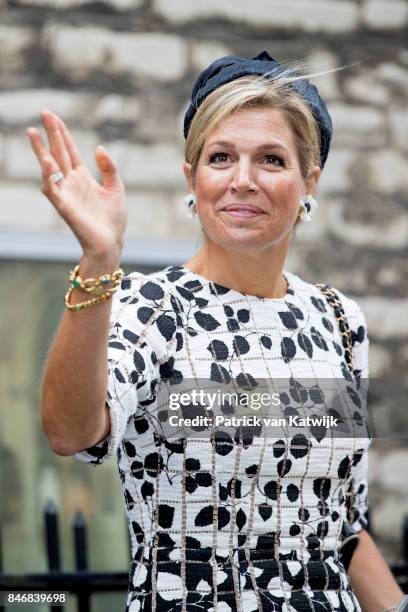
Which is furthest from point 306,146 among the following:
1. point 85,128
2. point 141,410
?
point 85,128

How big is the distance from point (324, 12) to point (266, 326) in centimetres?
354

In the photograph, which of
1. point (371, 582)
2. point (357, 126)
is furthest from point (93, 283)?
point (357, 126)

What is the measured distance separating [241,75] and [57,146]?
705mm

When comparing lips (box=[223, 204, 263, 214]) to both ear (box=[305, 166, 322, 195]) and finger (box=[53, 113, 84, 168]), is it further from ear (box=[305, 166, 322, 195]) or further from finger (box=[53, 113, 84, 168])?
finger (box=[53, 113, 84, 168])

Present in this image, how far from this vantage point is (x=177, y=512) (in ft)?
7.43

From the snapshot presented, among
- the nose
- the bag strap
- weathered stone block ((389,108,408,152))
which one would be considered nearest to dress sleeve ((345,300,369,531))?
the bag strap

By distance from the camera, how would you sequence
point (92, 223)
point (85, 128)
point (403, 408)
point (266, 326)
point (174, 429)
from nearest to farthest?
point (92, 223)
point (174, 429)
point (266, 326)
point (85, 128)
point (403, 408)

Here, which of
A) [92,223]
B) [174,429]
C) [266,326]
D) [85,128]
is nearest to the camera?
[92,223]

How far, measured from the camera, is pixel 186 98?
5410mm

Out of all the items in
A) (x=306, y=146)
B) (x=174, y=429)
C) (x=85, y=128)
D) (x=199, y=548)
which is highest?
(x=85, y=128)

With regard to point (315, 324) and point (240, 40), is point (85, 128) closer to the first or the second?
point (240, 40)

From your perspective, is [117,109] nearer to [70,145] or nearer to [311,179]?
[311,179]

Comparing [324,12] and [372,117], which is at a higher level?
[324,12]

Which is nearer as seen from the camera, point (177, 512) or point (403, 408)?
point (177, 512)
